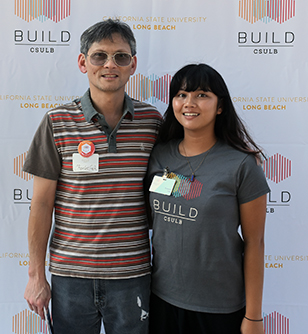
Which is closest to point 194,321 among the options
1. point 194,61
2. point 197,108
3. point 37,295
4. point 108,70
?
point 37,295

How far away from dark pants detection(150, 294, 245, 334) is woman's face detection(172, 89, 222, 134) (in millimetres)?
746

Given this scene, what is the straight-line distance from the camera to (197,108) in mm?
1267

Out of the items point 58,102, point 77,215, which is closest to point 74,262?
point 77,215

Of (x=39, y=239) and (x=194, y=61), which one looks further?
(x=194, y=61)

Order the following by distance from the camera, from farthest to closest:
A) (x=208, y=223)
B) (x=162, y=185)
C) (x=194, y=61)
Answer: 1. (x=194, y=61)
2. (x=162, y=185)
3. (x=208, y=223)

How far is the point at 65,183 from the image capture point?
1371mm

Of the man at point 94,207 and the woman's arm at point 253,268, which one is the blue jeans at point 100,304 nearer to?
the man at point 94,207

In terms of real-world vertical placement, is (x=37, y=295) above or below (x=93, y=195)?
below

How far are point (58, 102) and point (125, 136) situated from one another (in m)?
0.70

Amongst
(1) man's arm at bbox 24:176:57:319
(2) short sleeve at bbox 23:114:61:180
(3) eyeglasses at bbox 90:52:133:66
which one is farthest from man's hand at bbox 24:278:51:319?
(3) eyeglasses at bbox 90:52:133:66

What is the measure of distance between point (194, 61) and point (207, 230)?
1.07m

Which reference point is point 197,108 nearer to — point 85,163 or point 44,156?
point 85,163

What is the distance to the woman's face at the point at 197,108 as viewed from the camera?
4.15 ft
